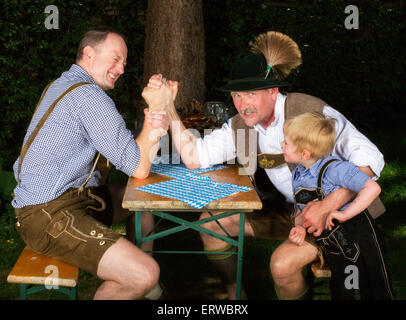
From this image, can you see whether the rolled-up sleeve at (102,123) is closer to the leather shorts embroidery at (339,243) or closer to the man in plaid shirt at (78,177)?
the man in plaid shirt at (78,177)

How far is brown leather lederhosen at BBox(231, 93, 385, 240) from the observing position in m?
3.34

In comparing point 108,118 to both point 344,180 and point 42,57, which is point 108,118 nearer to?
point 344,180

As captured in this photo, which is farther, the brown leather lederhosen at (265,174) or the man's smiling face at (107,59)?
the brown leather lederhosen at (265,174)

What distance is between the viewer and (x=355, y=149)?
299 cm

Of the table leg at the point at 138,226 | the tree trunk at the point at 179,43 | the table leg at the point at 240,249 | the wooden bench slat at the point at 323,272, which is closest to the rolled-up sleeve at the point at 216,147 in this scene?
the table leg at the point at 240,249

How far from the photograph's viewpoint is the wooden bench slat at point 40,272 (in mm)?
2580

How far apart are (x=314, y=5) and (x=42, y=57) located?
11.9 feet

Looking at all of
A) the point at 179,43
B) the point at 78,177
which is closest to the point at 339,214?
the point at 78,177

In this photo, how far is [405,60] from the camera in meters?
7.45

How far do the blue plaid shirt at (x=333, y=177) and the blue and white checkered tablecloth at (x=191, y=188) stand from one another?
334 mm

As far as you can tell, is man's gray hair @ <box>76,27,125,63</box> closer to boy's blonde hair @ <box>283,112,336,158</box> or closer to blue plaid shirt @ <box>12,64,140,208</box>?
blue plaid shirt @ <box>12,64,140,208</box>

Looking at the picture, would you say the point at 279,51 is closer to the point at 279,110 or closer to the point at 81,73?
the point at 279,110

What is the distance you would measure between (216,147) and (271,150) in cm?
37
